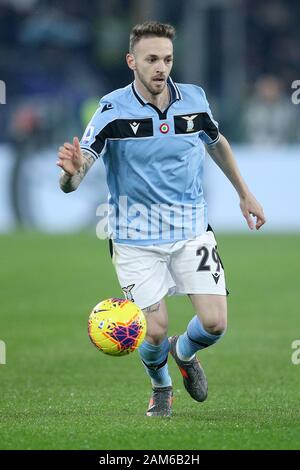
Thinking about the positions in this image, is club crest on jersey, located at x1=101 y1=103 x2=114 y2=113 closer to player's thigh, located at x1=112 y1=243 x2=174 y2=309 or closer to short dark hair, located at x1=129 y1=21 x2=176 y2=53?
short dark hair, located at x1=129 y1=21 x2=176 y2=53

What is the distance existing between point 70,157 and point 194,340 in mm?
1635

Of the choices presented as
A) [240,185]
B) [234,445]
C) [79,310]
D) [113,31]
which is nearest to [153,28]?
[240,185]

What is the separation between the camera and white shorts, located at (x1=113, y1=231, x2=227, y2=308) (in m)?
7.97

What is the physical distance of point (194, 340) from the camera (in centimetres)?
812

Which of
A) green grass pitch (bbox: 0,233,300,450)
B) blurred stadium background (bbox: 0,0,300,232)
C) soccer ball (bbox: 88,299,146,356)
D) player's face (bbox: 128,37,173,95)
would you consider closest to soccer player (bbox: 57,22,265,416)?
player's face (bbox: 128,37,173,95)

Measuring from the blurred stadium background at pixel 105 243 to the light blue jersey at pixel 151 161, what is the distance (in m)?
1.25

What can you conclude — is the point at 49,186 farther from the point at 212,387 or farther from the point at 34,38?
the point at 212,387

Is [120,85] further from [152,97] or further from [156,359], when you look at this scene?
[156,359]

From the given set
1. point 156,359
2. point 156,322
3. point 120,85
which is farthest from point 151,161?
point 120,85

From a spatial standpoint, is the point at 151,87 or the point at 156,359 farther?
the point at 156,359

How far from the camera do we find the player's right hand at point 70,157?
7250 millimetres

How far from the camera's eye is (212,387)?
937 centimetres

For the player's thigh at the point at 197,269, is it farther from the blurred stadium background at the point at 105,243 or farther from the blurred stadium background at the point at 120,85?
the blurred stadium background at the point at 120,85

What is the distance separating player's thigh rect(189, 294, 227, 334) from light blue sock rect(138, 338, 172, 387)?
1.12 feet
